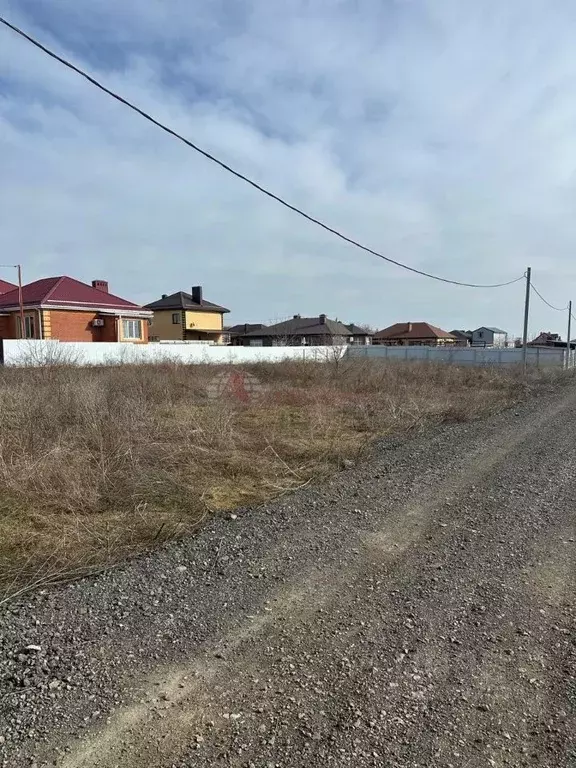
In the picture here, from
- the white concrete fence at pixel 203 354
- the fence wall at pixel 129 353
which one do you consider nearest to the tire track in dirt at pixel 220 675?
the white concrete fence at pixel 203 354

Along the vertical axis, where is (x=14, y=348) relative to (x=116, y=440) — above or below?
above

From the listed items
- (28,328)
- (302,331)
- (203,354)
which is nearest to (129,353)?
(203,354)

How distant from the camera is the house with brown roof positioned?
241 feet

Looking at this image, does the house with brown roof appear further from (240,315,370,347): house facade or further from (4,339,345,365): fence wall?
(4,339,345,365): fence wall

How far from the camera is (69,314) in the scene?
2578 cm

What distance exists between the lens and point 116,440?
6910 millimetres

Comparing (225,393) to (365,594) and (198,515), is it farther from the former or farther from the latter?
(365,594)

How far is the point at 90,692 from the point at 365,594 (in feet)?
5.44

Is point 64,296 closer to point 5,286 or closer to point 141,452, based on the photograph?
point 5,286

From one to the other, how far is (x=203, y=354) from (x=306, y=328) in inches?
1529

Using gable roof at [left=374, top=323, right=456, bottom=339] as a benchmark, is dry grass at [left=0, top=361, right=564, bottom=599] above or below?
below

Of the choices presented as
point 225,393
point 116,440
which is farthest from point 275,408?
point 116,440

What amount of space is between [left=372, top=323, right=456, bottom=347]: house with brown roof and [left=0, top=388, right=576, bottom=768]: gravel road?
71309 millimetres

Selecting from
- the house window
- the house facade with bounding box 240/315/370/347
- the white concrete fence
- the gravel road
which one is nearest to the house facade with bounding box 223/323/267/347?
the house facade with bounding box 240/315/370/347
